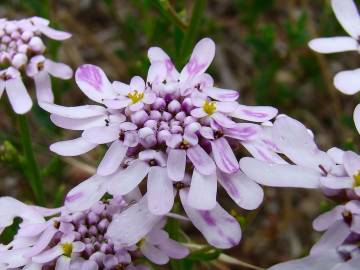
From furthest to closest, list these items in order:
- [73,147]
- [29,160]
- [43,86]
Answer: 1. [29,160]
2. [43,86]
3. [73,147]

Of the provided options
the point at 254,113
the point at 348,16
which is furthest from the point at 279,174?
the point at 348,16

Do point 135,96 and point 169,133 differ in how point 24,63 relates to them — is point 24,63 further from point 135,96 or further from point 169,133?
point 169,133

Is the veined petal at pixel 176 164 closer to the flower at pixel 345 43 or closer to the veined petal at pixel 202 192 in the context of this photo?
the veined petal at pixel 202 192

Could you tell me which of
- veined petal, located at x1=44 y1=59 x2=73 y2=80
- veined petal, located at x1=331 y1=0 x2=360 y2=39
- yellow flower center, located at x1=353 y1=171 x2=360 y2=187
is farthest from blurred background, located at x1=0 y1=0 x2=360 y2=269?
yellow flower center, located at x1=353 y1=171 x2=360 y2=187

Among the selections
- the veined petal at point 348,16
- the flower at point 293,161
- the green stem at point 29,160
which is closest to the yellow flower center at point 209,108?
the flower at point 293,161

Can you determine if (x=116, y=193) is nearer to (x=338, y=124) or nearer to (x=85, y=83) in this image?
(x=85, y=83)

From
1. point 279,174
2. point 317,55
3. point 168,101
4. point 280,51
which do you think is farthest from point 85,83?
point 280,51
